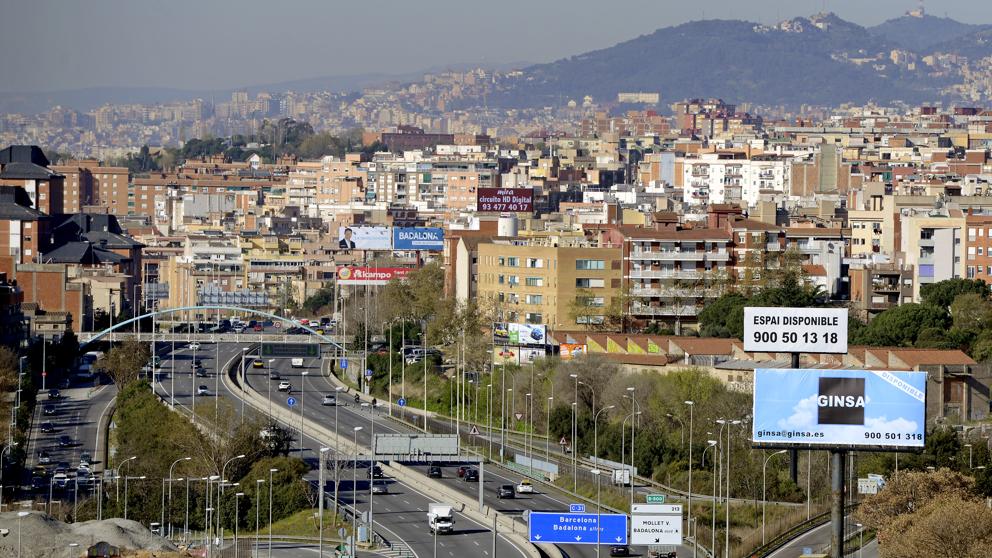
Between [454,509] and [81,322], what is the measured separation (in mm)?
61435

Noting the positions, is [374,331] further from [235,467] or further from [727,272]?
[235,467]

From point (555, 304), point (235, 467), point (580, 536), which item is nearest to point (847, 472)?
point (580, 536)

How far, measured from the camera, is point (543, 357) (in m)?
85.9

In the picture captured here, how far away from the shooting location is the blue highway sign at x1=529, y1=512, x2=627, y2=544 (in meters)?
48.7

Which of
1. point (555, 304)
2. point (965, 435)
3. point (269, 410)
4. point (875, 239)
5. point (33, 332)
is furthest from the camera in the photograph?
point (875, 239)

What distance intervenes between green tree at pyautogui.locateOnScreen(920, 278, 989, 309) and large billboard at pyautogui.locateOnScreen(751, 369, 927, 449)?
4835cm

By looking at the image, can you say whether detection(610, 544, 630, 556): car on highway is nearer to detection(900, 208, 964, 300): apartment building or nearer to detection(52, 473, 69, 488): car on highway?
detection(52, 473, 69, 488): car on highway

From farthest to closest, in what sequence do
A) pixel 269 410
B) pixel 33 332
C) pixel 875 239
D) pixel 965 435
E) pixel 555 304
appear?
pixel 875 239 < pixel 33 332 < pixel 555 304 < pixel 269 410 < pixel 965 435

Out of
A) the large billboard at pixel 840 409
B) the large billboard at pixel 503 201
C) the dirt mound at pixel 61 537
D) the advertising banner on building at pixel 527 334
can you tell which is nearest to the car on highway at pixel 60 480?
the dirt mound at pixel 61 537

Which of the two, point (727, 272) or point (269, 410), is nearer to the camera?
point (269, 410)

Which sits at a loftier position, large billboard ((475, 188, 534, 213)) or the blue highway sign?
large billboard ((475, 188, 534, 213))

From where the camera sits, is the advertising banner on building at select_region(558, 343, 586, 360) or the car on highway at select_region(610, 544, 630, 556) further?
the advertising banner on building at select_region(558, 343, 586, 360)

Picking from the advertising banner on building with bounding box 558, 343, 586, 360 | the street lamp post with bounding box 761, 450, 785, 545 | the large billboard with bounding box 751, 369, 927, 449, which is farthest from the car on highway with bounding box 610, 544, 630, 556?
the advertising banner on building with bounding box 558, 343, 586, 360

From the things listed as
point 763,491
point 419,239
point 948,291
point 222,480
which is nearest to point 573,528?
point 763,491
